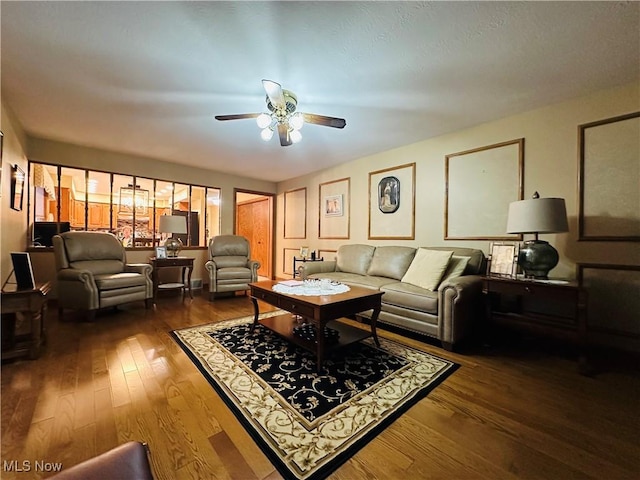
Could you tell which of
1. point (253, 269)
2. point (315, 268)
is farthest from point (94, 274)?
point (315, 268)

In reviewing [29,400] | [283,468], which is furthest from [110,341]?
[283,468]

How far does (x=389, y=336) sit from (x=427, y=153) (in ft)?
8.20

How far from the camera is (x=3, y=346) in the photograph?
6.72ft

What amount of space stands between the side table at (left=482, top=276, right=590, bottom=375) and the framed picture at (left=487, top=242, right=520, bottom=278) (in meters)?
0.11

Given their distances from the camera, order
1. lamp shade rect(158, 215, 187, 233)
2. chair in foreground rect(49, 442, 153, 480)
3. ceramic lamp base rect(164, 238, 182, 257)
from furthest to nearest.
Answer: ceramic lamp base rect(164, 238, 182, 257), lamp shade rect(158, 215, 187, 233), chair in foreground rect(49, 442, 153, 480)

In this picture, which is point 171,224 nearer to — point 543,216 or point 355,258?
point 355,258

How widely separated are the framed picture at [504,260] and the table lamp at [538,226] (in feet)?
0.23

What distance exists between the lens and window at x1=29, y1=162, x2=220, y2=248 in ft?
12.5

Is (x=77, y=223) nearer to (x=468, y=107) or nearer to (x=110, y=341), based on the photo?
(x=110, y=341)

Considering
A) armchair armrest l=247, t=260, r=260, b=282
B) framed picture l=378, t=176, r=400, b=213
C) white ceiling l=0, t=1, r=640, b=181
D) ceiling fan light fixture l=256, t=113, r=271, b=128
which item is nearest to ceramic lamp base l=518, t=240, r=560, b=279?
white ceiling l=0, t=1, r=640, b=181

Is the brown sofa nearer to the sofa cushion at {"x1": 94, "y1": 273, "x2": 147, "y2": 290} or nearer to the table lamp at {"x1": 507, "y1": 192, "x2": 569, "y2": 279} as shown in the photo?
the table lamp at {"x1": 507, "y1": 192, "x2": 569, "y2": 279}

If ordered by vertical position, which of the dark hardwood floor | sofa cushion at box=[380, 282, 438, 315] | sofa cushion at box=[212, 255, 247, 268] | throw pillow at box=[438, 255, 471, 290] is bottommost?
the dark hardwood floor

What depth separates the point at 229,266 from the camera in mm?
4496

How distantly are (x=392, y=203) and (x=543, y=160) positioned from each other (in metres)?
1.79
